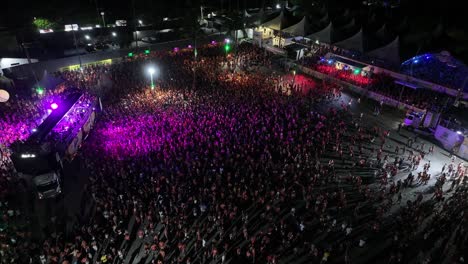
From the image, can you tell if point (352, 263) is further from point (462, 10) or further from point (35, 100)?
point (462, 10)

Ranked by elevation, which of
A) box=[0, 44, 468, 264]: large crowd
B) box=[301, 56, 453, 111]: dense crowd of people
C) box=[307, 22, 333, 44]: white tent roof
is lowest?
box=[0, 44, 468, 264]: large crowd

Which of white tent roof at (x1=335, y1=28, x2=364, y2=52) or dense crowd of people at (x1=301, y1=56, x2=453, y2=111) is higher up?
white tent roof at (x1=335, y1=28, x2=364, y2=52)

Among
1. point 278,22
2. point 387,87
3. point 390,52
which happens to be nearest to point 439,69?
point 390,52

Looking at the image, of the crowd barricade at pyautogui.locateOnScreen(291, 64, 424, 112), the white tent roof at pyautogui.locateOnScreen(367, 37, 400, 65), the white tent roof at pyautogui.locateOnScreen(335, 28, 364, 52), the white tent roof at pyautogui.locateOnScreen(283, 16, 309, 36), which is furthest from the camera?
the white tent roof at pyautogui.locateOnScreen(283, 16, 309, 36)

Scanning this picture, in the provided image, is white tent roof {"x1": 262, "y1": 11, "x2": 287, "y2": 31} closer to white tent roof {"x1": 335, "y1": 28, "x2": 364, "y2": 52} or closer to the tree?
white tent roof {"x1": 335, "y1": 28, "x2": 364, "y2": 52}

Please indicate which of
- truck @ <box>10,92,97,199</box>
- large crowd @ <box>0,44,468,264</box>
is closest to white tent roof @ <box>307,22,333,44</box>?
large crowd @ <box>0,44,468,264</box>

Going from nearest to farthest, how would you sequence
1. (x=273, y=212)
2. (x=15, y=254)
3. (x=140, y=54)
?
(x=15, y=254), (x=273, y=212), (x=140, y=54)

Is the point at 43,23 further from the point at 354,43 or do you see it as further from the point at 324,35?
the point at 354,43

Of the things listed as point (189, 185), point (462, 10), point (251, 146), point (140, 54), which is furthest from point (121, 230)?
point (462, 10)
